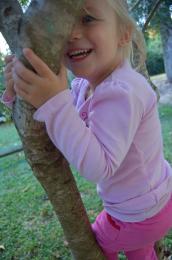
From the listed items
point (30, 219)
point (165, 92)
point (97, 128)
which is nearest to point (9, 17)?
point (97, 128)

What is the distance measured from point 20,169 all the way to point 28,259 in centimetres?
330

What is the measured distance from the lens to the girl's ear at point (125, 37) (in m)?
1.61

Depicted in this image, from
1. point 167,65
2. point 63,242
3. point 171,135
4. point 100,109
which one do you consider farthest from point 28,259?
point 167,65

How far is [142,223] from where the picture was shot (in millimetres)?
1651

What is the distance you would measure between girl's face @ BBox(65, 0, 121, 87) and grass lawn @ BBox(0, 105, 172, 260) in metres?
2.00

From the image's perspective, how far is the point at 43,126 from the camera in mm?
1326

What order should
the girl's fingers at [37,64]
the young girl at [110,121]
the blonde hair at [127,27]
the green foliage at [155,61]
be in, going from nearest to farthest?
the girl's fingers at [37,64] → the young girl at [110,121] → the blonde hair at [127,27] → the green foliage at [155,61]

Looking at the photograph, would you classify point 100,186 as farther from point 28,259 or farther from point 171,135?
point 171,135

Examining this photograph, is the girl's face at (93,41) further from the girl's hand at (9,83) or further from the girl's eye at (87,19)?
the girl's hand at (9,83)

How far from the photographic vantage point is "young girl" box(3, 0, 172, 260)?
1.22m

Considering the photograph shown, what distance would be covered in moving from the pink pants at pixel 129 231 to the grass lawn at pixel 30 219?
1.36m

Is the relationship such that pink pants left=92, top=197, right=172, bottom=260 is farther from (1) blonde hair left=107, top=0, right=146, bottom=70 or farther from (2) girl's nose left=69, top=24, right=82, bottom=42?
(2) girl's nose left=69, top=24, right=82, bottom=42

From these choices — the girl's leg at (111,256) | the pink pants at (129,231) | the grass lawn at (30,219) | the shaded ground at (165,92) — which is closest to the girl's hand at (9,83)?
the pink pants at (129,231)

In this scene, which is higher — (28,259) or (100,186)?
(100,186)
